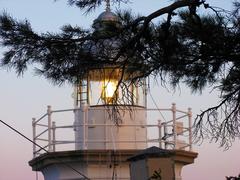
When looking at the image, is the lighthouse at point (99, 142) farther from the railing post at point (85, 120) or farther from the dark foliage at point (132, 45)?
the dark foliage at point (132, 45)

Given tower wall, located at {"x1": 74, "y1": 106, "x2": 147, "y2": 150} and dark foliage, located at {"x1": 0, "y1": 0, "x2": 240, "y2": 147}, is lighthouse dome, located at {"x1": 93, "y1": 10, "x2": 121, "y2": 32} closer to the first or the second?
dark foliage, located at {"x1": 0, "y1": 0, "x2": 240, "y2": 147}

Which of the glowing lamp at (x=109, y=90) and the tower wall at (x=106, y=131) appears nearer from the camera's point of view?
the glowing lamp at (x=109, y=90)

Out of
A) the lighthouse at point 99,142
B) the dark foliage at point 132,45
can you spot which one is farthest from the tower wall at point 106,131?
the dark foliage at point 132,45

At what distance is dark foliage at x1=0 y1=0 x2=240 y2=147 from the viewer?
773cm

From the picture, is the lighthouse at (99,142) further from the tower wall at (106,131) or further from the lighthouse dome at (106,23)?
the lighthouse dome at (106,23)

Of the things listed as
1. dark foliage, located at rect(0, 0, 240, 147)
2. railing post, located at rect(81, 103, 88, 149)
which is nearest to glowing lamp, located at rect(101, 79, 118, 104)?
dark foliage, located at rect(0, 0, 240, 147)

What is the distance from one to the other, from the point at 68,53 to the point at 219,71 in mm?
1584

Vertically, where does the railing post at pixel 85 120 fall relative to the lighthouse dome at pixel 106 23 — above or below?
above

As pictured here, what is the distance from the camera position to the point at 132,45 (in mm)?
7840

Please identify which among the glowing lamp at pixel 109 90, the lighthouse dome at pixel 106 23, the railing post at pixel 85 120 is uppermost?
the railing post at pixel 85 120

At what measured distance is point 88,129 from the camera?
14023mm

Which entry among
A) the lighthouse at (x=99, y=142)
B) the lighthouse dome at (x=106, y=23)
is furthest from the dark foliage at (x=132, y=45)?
the lighthouse at (x=99, y=142)

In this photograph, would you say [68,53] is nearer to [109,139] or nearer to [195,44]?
[195,44]

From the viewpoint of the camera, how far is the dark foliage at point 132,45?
7.73m
